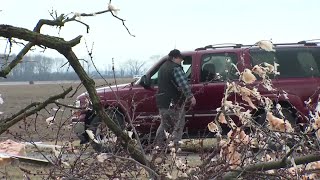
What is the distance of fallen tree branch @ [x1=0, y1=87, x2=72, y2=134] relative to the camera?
11.5 feet

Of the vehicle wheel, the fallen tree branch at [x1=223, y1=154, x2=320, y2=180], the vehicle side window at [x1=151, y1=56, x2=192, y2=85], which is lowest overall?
the fallen tree branch at [x1=223, y1=154, x2=320, y2=180]

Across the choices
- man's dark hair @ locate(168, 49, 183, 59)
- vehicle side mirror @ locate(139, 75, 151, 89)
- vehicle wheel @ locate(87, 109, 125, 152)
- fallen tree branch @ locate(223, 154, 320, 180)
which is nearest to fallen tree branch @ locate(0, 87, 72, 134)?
vehicle wheel @ locate(87, 109, 125, 152)

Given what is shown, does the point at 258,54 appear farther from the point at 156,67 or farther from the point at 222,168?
the point at 222,168

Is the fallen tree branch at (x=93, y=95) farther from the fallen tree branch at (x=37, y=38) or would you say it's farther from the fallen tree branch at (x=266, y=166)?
the fallen tree branch at (x=266, y=166)

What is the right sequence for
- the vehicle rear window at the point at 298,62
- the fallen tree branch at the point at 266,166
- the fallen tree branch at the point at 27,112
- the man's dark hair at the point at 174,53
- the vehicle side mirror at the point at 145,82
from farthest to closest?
1. the vehicle side mirror at the point at 145,82
2. the vehicle rear window at the point at 298,62
3. the man's dark hair at the point at 174,53
4. the fallen tree branch at the point at 27,112
5. the fallen tree branch at the point at 266,166

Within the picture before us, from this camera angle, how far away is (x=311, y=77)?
10.9 m

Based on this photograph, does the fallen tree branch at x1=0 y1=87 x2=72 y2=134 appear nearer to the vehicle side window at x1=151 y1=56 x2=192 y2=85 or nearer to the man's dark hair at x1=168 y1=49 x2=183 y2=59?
the man's dark hair at x1=168 y1=49 x2=183 y2=59

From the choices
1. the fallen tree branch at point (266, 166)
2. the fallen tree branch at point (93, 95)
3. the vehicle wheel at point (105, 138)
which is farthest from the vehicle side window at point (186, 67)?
the fallen tree branch at point (93, 95)

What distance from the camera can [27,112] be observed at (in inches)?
141

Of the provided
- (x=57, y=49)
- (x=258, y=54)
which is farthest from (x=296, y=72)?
(x=57, y=49)

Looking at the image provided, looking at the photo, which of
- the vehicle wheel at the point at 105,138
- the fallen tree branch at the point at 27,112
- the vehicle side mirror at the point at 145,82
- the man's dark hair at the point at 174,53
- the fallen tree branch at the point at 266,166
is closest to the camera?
the fallen tree branch at the point at 266,166

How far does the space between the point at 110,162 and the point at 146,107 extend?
738 cm

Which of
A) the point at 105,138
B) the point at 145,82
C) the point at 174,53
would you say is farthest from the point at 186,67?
the point at 105,138

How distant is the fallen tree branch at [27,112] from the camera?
3.51m
